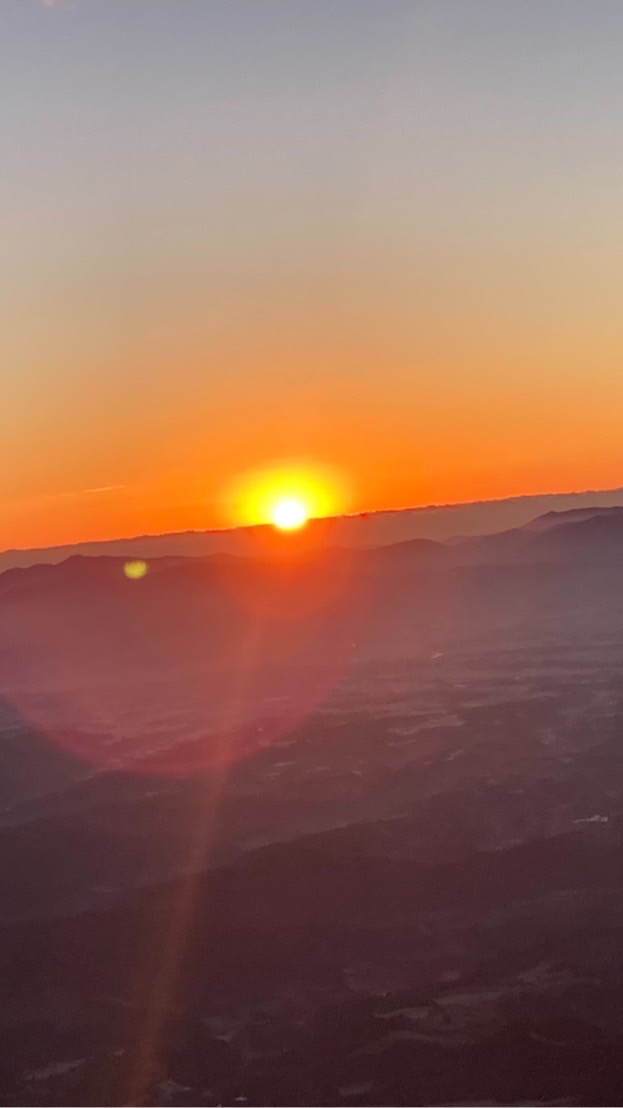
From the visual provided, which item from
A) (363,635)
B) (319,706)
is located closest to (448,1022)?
(319,706)

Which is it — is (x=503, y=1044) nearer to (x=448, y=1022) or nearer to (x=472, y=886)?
(x=448, y=1022)

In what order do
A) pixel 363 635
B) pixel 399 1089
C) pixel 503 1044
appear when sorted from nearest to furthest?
pixel 399 1089 < pixel 503 1044 < pixel 363 635

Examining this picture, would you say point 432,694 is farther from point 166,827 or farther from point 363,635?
point 363,635

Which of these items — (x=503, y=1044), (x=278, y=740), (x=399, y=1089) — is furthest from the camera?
(x=278, y=740)

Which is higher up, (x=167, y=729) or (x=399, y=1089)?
(x=167, y=729)

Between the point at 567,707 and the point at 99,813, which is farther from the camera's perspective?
the point at 567,707

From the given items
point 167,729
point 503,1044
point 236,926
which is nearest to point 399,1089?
point 503,1044
